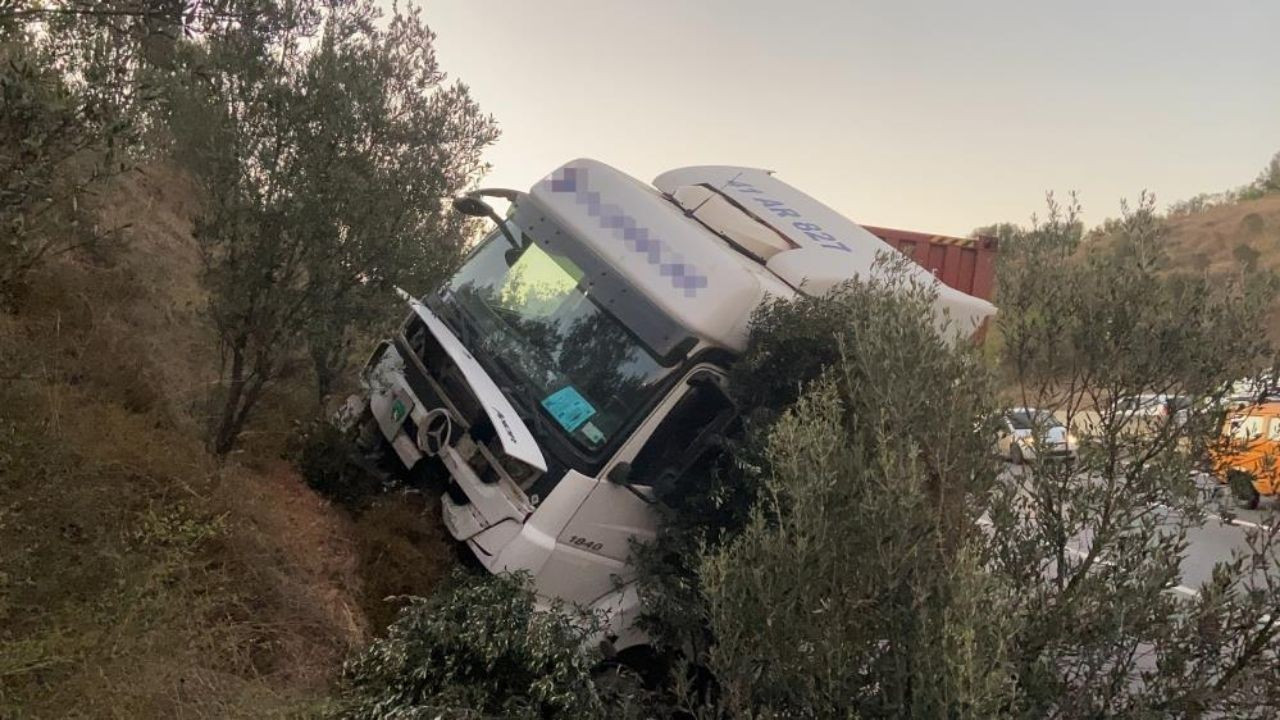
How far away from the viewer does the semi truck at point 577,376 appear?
4.24 metres

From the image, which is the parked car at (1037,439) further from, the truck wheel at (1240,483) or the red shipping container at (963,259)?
the red shipping container at (963,259)

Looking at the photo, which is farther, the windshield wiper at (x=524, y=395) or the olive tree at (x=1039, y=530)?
the windshield wiper at (x=524, y=395)

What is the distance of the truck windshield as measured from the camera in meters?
4.38

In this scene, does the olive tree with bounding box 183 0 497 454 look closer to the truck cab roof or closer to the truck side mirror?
the truck cab roof

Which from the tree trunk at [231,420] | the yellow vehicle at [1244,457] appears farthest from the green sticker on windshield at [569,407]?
the yellow vehicle at [1244,457]

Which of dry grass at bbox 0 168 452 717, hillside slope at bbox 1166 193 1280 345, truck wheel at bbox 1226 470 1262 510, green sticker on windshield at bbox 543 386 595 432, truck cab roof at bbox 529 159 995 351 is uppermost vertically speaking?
hillside slope at bbox 1166 193 1280 345

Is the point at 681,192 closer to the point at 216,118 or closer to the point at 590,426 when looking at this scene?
the point at 590,426

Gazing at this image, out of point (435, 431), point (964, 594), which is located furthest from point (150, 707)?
point (964, 594)

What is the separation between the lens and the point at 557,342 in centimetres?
460

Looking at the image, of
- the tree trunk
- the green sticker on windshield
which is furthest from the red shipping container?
the tree trunk

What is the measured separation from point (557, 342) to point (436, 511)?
1.16m

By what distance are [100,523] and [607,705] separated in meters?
2.36

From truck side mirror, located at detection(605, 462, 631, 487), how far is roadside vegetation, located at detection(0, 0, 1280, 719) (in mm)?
372

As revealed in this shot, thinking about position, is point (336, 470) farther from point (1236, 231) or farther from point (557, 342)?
point (1236, 231)
